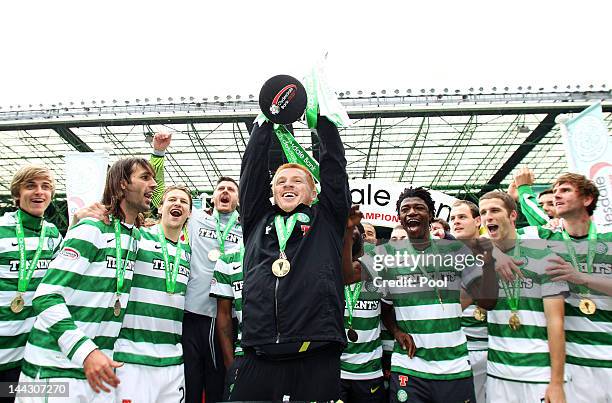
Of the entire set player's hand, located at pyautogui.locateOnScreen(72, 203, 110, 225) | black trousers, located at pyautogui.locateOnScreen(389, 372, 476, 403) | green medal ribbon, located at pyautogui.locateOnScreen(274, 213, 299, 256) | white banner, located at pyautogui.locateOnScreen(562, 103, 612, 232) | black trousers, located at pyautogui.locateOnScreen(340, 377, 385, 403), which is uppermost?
white banner, located at pyautogui.locateOnScreen(562, 103, 612, 232)

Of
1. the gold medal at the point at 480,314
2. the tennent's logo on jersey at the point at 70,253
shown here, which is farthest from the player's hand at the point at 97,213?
the gold medal at the point at 480,314

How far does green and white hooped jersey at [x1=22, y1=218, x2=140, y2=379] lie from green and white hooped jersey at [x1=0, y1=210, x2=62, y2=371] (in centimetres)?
87

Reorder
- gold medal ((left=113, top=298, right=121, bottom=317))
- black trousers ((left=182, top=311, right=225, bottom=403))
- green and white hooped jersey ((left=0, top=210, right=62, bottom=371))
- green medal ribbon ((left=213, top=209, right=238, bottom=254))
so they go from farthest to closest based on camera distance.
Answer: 1. green medal ribbon ((left=213, top=209, right=238, bottom=254))
2. black trousers ((left=182, top=311, right=225, bottom=403))
3. green and white hooped jersey ((left=0, top=210, right=62, bottom=371))
4. gold medal ((left=113, top=298, right=121, bottom=317))

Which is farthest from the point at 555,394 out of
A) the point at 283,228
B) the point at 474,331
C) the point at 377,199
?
the point at 377,199

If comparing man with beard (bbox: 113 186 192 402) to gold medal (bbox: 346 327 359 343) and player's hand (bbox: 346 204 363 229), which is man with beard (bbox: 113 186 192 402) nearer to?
gold medal (bbox: 346 327 359 343)

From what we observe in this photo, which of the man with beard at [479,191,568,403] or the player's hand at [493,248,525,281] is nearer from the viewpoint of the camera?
the man with beard at [479,191,568,403]

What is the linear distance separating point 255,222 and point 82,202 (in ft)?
25.0

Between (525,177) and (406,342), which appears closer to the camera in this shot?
(406,342)

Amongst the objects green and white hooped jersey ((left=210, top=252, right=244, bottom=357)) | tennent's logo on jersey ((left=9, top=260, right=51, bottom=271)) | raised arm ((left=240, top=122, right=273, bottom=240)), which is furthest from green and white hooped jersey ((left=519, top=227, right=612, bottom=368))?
tennent's logo on jersey ((left=9, top=260, right=51, bottom=271))

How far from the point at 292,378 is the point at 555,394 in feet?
6.63

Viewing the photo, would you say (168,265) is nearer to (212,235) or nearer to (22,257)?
(212,235)

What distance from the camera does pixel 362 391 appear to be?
4328mm

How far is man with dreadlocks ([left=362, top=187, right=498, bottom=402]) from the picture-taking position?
371 cm

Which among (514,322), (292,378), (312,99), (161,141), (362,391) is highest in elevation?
(161,141)
